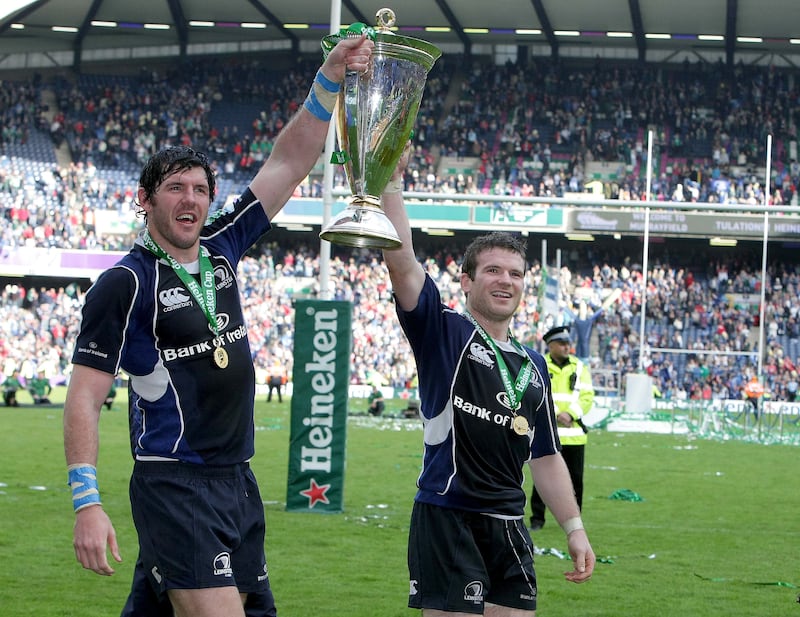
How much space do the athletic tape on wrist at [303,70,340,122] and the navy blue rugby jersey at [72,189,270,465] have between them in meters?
0.85

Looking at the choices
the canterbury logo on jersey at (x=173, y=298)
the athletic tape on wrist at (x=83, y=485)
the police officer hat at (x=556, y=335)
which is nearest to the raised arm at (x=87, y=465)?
the athletic tape on wrist at (x=83, y=485)

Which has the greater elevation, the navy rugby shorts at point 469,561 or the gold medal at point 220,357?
the gold medal at point 220,357

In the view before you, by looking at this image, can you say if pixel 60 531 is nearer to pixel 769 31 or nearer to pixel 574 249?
pixel 574 249

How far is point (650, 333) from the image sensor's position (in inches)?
1699

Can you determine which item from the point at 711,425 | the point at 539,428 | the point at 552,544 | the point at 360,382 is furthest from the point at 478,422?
the point at 360,382

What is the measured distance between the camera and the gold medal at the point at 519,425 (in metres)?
4.44

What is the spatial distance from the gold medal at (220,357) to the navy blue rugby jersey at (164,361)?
0.02 m

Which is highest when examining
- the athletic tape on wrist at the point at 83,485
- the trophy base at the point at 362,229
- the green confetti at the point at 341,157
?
the green confetti at the point at 341,157

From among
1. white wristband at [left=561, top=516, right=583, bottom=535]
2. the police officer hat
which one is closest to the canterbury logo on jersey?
white wristband at [left=561, top=516, right=583, bottom=535]

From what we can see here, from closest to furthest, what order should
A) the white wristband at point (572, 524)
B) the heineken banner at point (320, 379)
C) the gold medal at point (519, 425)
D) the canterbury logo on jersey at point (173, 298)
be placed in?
1. the canterbury logo on jersey at point (173, 298)
2. the gold medal at point (519, 425)
3. the white wristband at point (572, 524)
4. the heineken banner at point (320, 379)

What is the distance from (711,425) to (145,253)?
28.5 meters

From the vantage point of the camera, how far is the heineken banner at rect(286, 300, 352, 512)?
11.7 metres

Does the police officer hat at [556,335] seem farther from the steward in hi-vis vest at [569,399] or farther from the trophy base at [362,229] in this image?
the trophy base at [362,229]

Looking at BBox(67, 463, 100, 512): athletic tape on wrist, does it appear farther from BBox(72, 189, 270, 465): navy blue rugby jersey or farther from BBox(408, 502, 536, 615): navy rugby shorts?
BBox(408, 502, 536, 615): navy rugby shorts
